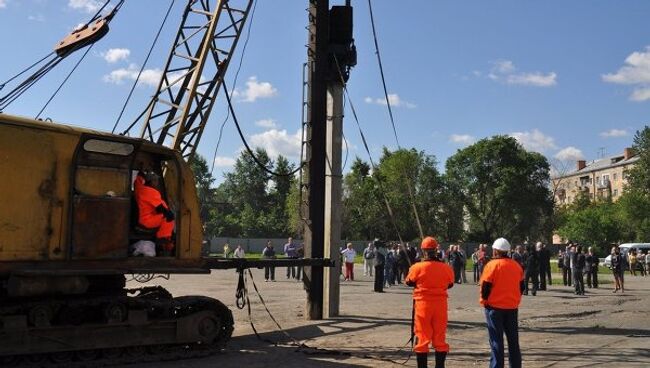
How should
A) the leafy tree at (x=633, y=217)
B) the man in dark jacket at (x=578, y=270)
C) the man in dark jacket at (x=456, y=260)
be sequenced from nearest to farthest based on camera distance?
the man in dark jacket at (x=578, y=270) → the man in dark jacket at (x=456, y=260) → the leafy tree at (x=633, y=217)

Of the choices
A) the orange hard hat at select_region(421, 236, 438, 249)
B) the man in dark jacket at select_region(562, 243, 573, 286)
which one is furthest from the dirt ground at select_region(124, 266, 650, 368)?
the man in dark jacket at select_region(562, 243, 573, 286)

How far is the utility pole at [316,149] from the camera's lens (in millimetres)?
13727

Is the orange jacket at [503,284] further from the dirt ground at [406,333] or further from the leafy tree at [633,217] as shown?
the leafy tree at [633,217]

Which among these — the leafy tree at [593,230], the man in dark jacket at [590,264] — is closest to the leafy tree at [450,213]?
the leafy tree at [593,230]

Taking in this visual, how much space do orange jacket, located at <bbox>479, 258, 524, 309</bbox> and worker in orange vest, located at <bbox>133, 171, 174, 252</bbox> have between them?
4.54 metres

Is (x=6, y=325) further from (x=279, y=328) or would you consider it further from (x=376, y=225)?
(x=376, y=225)

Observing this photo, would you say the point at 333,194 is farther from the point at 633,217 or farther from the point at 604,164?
the point at 604,164

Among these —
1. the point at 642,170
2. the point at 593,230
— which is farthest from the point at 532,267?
the point at 642,170

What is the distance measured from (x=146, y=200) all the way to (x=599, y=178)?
126 m

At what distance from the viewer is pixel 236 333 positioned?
38.3ft

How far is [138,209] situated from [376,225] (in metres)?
65.2

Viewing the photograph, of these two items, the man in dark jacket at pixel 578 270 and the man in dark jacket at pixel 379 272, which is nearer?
the man in dark jacket at pixel 379 272

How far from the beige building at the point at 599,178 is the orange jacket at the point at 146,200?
107 m

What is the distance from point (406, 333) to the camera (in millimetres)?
11797
